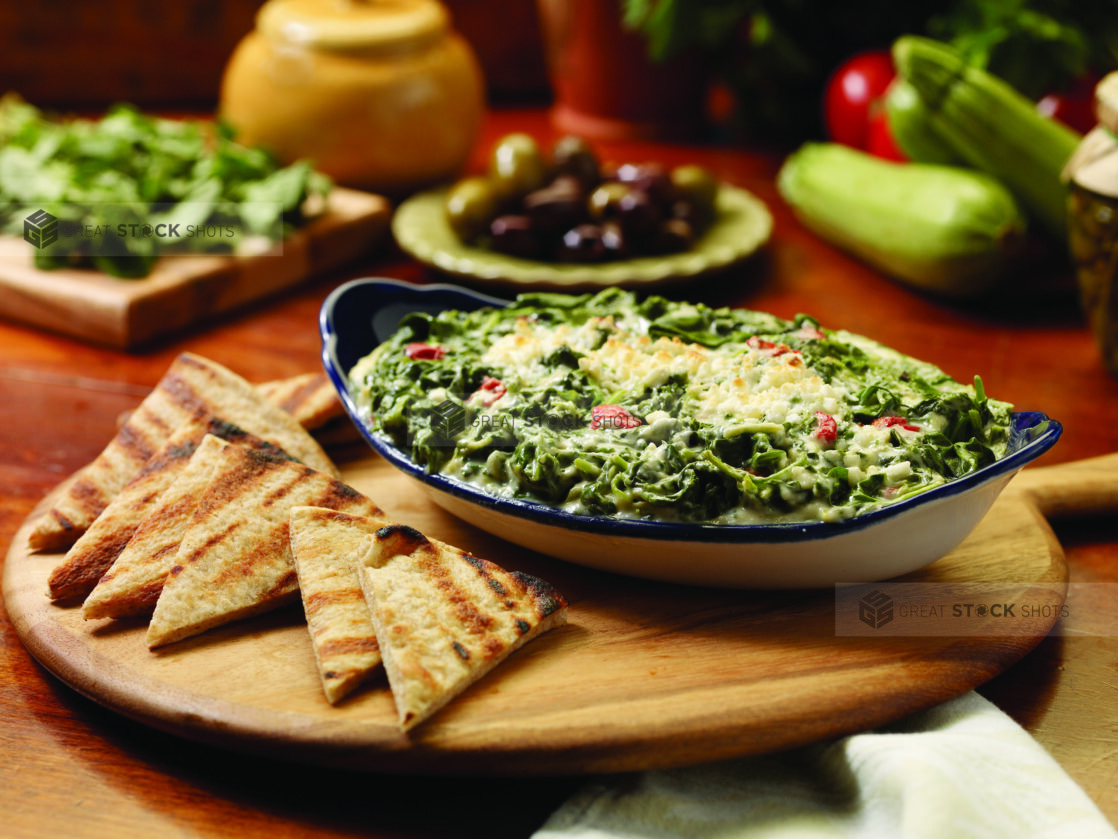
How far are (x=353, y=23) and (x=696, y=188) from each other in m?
1.45

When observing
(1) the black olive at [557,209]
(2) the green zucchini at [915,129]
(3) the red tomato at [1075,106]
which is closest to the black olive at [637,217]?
(1) the black olive at [557,209]

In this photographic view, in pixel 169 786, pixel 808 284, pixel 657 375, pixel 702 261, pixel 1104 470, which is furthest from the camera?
pixel 808 284

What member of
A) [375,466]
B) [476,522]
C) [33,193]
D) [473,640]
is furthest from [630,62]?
[473,640]

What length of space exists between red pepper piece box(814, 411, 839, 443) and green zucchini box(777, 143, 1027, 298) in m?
1.80

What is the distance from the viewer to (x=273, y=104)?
4004 mm

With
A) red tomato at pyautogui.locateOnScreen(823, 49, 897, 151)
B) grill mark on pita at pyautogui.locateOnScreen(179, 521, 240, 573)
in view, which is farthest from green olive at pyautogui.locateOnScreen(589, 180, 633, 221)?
grill mark on pita at pyautogui.locateOnScreen(179, 521, 240, 573)

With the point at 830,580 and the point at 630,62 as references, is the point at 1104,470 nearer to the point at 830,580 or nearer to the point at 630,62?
the point at 830,580

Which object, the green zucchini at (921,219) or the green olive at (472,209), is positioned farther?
the green olive at (472,209)

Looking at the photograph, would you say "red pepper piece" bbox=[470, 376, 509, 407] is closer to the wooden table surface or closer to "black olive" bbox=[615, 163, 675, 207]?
the wooden table surface

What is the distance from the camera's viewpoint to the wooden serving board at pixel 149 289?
3102 mm

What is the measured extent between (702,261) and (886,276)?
752mm

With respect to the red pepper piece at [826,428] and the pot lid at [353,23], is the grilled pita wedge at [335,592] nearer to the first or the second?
the red pepper piece at [826,428]

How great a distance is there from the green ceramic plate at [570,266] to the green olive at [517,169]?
0.24 meters

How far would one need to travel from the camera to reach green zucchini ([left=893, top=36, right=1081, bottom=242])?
132 inches
